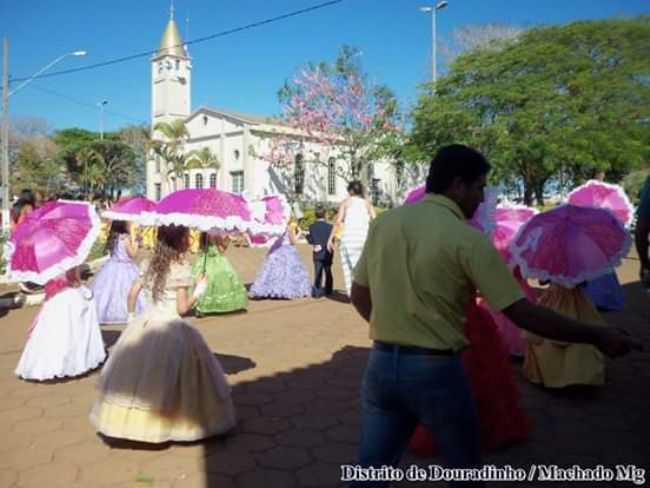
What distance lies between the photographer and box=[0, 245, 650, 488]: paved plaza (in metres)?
3.56

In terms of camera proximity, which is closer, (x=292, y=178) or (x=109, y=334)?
(x=109, y=334)

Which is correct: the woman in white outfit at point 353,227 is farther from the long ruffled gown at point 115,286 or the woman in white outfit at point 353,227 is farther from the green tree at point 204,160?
the green tree at point 204,160

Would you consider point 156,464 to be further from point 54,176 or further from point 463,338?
point 54,176

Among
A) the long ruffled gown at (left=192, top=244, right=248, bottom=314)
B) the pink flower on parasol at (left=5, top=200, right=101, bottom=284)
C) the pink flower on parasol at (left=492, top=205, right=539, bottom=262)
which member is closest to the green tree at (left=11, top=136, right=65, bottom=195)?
the long ruffled gown at (left=192, top=244, right=248, bottom=314)

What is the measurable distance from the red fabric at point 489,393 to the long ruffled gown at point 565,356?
3.38 ft

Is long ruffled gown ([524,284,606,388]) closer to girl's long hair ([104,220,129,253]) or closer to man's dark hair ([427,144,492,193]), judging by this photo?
man's dark hair ([427,144,492,193])

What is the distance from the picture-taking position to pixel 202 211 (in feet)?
15.0

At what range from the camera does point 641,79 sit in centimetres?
2422

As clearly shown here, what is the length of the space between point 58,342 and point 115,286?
2.97m

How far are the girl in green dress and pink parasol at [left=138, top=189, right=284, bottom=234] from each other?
370cm

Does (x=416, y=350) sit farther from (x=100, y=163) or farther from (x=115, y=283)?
(x=100, y=163)

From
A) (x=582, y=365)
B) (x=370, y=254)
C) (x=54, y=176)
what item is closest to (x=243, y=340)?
(x=582, y=365)

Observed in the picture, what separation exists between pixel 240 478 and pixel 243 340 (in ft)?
11.8

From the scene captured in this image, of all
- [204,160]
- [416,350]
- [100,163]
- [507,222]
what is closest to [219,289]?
[507,222]
